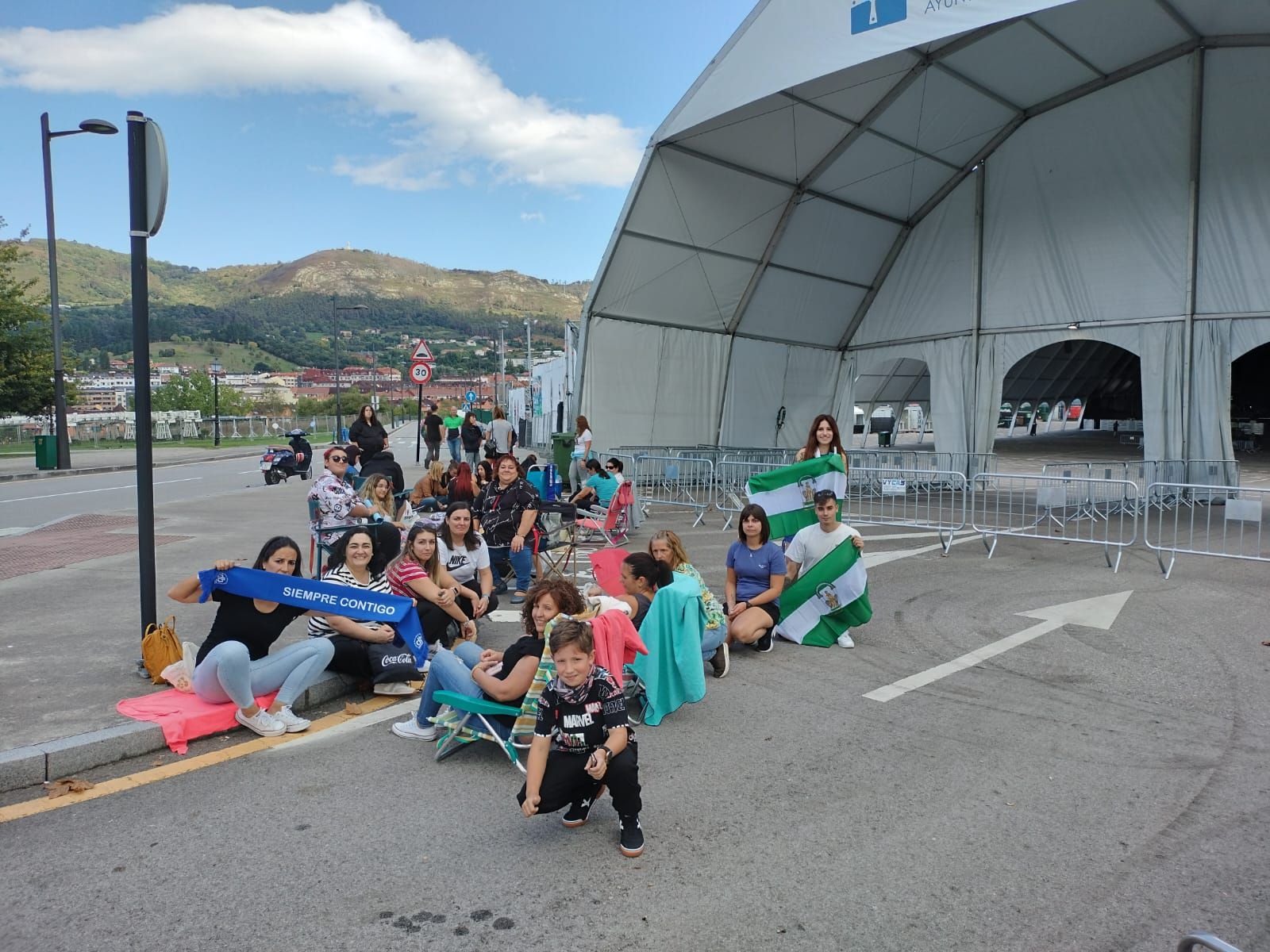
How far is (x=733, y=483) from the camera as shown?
16.0 m

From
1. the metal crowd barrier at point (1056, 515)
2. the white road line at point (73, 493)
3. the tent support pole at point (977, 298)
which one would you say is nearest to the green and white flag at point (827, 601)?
the metal crowd barrier at point (1056, 515)

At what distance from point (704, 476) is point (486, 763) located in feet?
38.2

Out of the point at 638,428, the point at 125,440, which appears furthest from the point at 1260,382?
the point at 125,440

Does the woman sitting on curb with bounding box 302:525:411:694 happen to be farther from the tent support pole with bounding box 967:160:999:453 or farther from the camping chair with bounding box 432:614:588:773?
the tent support pole with bounding box 967:160:999:453

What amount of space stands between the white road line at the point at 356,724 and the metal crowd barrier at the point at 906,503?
6.66 m

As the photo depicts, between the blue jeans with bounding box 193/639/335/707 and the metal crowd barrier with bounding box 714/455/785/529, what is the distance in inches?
373

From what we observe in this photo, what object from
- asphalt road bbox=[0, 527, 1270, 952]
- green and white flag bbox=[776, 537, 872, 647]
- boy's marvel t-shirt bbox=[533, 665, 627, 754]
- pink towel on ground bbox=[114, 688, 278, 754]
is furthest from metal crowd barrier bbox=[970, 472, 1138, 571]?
pink towel on ground bbox=[114, 688, 278, 754]

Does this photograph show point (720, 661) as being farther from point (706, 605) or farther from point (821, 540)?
point (821, 540)

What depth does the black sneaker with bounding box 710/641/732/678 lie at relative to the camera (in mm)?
6188

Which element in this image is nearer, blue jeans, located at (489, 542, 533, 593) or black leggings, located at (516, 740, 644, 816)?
black leggings, located at (516, 740, 644, 816)

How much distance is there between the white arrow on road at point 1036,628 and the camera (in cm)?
600

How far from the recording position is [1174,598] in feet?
28.3

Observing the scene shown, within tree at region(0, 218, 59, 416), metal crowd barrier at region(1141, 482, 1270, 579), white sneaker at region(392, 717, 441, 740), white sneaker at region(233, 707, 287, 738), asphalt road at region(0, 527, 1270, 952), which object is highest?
tree at region(0, 218, 59, 416)

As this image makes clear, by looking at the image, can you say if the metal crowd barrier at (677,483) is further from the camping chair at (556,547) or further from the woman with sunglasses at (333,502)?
the woman with sunglasses at (333,502)
